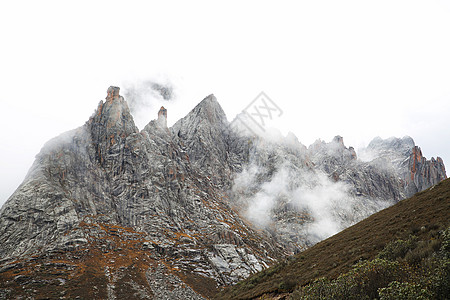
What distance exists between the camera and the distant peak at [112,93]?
15350 centimetres

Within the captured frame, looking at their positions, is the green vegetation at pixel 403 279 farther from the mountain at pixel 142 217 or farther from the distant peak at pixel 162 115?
the distant peak at pixel 162 115

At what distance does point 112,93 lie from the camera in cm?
15500

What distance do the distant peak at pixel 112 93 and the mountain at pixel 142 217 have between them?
74cm

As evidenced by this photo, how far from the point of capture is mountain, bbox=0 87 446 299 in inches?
2968

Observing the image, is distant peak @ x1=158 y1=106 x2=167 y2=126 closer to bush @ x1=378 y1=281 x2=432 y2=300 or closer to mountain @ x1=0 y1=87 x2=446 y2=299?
mountain @ x1=0 y1=87 x2=446 y2=299

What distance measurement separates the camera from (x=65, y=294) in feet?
198

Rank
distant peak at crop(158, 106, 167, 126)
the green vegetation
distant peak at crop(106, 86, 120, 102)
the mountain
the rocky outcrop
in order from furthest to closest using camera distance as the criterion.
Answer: distant peak at crop(158, 106, 167, 126) → distant peak at crop(106, 86, 120, 102) → the rocky outcrop → the mountain → the green vegetation

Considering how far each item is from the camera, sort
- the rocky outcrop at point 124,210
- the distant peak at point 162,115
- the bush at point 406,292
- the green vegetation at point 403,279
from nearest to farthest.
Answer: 1. the bush at point 406,292
2. the green vegetation at point 403,279
3. the rocky outcrop at point 124,210
4. the distant peak at point 162,115

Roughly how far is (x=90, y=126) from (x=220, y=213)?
9992 centimetres

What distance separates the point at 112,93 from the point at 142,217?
89462 millimetres

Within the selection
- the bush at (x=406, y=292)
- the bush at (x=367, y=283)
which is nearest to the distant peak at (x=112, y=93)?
the bush at (x=367, y=283)

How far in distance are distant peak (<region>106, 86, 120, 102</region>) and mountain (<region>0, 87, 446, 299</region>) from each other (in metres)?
0.74

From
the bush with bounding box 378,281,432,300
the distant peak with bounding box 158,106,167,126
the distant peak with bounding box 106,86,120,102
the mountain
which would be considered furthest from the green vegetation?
the distant peak with bounding box 158,106,167,126

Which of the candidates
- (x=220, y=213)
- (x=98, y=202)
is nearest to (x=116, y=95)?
(x=98, y=202)
